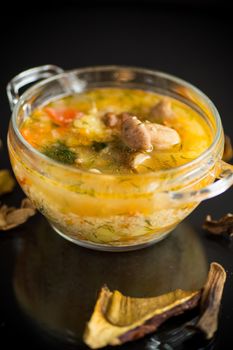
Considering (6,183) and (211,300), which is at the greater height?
(211,300)

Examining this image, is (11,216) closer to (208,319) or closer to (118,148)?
(118,148)

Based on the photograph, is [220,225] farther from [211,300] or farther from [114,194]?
[114,194]

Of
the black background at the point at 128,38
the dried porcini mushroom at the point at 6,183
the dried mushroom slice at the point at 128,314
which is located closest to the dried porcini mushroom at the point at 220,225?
the dried mushroom slice at the point at 128,314

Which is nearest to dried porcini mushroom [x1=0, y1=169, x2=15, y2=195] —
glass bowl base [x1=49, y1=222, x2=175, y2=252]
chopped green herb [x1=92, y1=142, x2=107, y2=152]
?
glass bowl base [x1=49, y1=222, x2=175, y2=252]

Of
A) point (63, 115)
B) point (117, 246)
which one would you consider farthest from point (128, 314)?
point (63, 115)

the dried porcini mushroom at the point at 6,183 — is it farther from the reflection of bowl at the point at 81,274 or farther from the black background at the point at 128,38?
the black background at the point at 128,38

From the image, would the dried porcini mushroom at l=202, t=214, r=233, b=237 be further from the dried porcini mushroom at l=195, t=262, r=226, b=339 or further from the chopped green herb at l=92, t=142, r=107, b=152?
the chopped green herb at l=92, t=142, r=107, b=152
